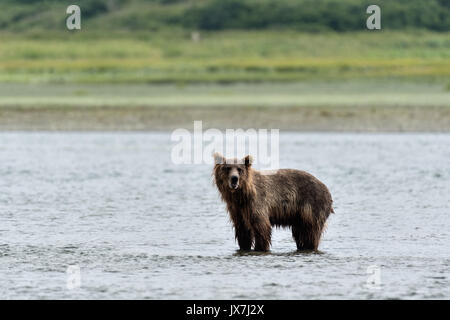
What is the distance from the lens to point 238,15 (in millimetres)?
90000

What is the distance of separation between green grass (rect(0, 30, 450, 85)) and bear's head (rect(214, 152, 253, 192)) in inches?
1318

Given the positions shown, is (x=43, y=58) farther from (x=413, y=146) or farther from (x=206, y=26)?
(x=413, y=146)

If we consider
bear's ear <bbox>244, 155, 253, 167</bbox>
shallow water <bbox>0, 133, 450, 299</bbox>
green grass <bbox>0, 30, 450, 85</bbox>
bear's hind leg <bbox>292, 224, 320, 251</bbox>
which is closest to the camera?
shallow water <bbox>0, 133, 450, 299</bbox>

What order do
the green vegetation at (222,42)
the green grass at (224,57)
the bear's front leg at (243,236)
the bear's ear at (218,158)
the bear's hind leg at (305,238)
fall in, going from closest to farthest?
the bear's ear at (218,158) < the bear's front leg at (243,236) < the bear's hind leg at (305,238) < the green grass at (224,57) < the green vegetation at (222,42)

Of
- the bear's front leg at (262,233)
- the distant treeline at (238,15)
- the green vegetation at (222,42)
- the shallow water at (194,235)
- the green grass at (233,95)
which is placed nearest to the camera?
the shallow water at (194,235)

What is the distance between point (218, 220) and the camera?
15.0m

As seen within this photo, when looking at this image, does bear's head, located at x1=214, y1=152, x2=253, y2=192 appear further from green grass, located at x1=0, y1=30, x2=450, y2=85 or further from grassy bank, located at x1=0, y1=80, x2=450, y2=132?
green grass, located at x1=0, y1=30, x2=450, y2=85

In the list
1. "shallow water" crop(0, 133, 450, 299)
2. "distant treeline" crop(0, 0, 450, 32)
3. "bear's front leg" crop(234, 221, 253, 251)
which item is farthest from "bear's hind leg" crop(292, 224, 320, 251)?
"distant treeline" crop(0, 0, 450, 32)

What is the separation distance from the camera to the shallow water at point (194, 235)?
33.1ft

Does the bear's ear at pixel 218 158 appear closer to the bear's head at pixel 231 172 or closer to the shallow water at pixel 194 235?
the bear's head at pixel 231 172

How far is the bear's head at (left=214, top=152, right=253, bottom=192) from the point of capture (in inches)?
435

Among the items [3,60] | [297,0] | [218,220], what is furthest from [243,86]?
[297,0]

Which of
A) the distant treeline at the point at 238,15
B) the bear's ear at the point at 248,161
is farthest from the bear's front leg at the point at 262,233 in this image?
the distant treeline at the point at 238,15

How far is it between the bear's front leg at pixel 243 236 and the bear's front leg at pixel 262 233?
0.33 ft
